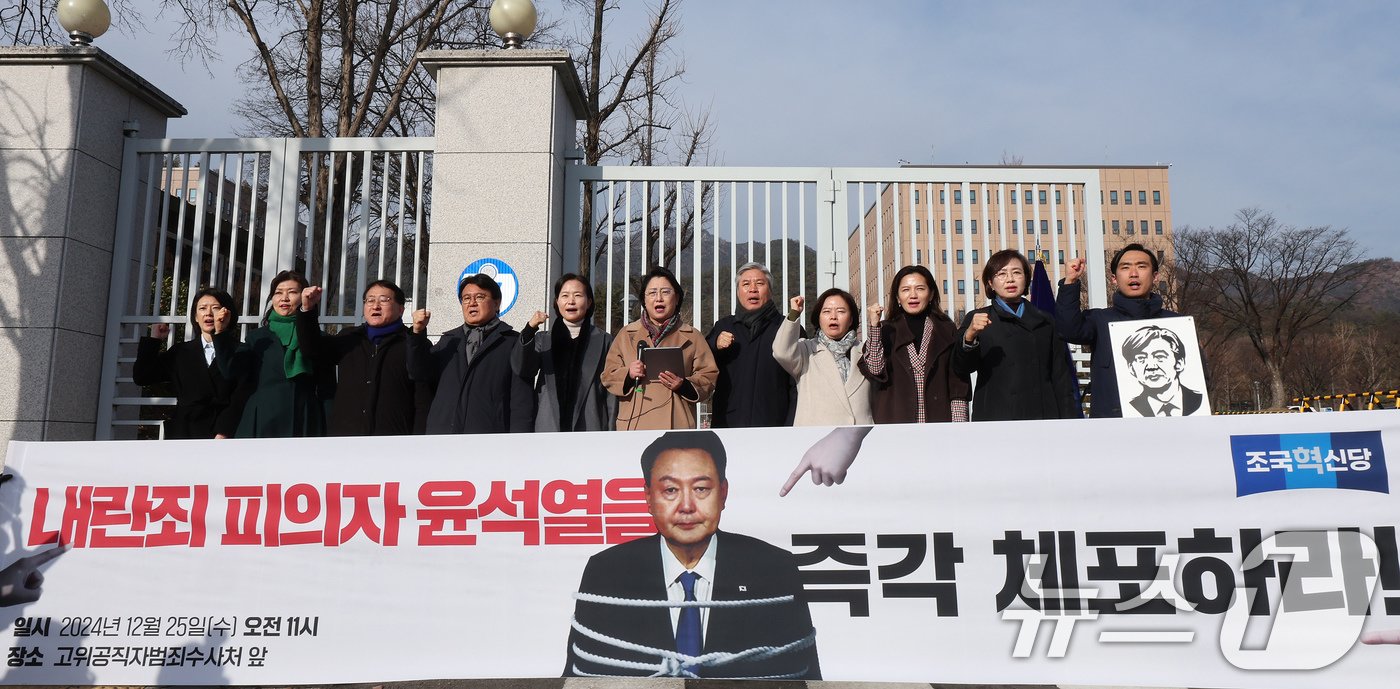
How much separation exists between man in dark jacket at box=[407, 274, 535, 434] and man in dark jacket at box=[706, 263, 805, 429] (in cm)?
105

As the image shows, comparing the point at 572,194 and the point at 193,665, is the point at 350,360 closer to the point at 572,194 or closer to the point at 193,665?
the point at 193,665

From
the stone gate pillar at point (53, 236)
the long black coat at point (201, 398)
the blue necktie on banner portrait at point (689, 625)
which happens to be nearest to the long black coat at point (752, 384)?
the blue necktie on banner portrait at point (689, 625)

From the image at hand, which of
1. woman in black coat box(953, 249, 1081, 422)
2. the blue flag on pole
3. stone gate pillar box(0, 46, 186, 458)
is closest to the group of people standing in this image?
woman in black coat box(953, 249, 1081, 422)

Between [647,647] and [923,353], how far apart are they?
6.58ft

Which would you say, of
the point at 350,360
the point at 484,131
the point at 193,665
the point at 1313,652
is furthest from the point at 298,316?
the point at 1313,652

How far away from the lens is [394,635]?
3.42 metres

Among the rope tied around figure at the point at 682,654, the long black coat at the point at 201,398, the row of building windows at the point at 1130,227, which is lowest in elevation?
the rope tied around figure at the point at 682,654

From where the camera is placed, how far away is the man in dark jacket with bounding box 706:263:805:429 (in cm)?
451

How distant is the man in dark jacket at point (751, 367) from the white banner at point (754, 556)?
3.10ft

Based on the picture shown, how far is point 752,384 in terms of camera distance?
179 inches

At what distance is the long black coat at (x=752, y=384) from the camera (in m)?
4.50

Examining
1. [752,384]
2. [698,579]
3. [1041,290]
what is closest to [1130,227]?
[1041,290]

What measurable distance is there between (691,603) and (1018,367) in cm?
198

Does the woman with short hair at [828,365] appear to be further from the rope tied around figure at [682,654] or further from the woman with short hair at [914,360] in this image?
the rope tied around figure at [682,654]
